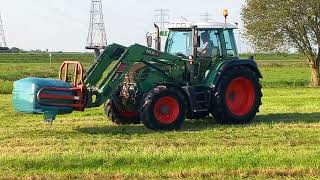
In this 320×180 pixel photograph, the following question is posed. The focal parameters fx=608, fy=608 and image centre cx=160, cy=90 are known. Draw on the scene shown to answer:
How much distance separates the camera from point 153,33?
14.5 meters

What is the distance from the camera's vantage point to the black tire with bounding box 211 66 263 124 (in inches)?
528

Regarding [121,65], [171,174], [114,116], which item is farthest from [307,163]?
[114,116]

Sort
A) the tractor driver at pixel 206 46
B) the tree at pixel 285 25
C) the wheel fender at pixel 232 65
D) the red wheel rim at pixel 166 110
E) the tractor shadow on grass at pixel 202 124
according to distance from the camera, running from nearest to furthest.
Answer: the tractor shadow on grass at pixel 202 124 → the red wheel rim at pixel 166 110 → the wheel fender at pixel 232 65 → the tractor driver at pixel 206 46 → the tree at pixel 285 25

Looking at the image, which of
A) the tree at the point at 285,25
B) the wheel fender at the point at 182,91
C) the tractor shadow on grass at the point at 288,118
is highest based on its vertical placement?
the tree at the point at 285,25

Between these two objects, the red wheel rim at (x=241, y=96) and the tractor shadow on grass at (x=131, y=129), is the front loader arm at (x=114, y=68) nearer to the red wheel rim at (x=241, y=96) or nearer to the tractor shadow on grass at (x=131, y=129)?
the tractor shadow on grass at (x=131, y=129)

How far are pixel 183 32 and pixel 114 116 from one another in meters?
2.49

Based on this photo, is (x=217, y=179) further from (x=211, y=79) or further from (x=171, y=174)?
(x=211, y=79)

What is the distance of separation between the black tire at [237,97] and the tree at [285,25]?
18136mm

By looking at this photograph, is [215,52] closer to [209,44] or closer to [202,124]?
[209,44]

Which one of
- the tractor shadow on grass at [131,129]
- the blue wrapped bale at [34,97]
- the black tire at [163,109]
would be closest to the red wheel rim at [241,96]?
the tractor shadow on grass at [131,129]

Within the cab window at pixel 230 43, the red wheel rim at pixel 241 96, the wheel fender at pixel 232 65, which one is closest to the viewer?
the wheel fender at pixel 232 65

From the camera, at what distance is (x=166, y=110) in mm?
12555

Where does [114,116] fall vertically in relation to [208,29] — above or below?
below

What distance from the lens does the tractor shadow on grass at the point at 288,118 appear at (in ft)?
45.7
